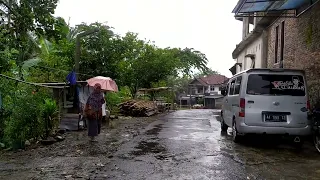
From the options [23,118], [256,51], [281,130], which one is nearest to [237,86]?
[281,130]

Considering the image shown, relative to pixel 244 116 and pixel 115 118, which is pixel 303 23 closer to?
pixel 244 116

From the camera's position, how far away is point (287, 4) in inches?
452

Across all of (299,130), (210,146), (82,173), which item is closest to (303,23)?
(299,130)

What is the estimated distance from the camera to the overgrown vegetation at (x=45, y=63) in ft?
15.5

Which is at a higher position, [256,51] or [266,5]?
[266,5]

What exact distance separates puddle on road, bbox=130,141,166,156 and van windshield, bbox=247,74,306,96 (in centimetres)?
260

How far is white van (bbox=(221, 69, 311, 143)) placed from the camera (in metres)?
8.47

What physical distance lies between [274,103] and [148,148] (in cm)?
324

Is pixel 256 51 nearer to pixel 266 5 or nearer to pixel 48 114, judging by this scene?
pixel 266 5

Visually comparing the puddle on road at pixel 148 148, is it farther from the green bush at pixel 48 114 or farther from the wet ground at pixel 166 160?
the green bush at pixel 48 114

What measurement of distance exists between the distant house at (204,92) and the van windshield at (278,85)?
50.6 m

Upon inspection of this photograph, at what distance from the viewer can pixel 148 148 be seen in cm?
869

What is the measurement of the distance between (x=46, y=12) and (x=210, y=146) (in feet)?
19.2

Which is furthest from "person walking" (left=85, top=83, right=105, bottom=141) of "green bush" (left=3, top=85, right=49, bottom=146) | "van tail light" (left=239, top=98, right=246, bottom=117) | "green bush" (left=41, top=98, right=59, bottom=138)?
"van tail light" (left=239, top=98, right=246, bottom=117)
